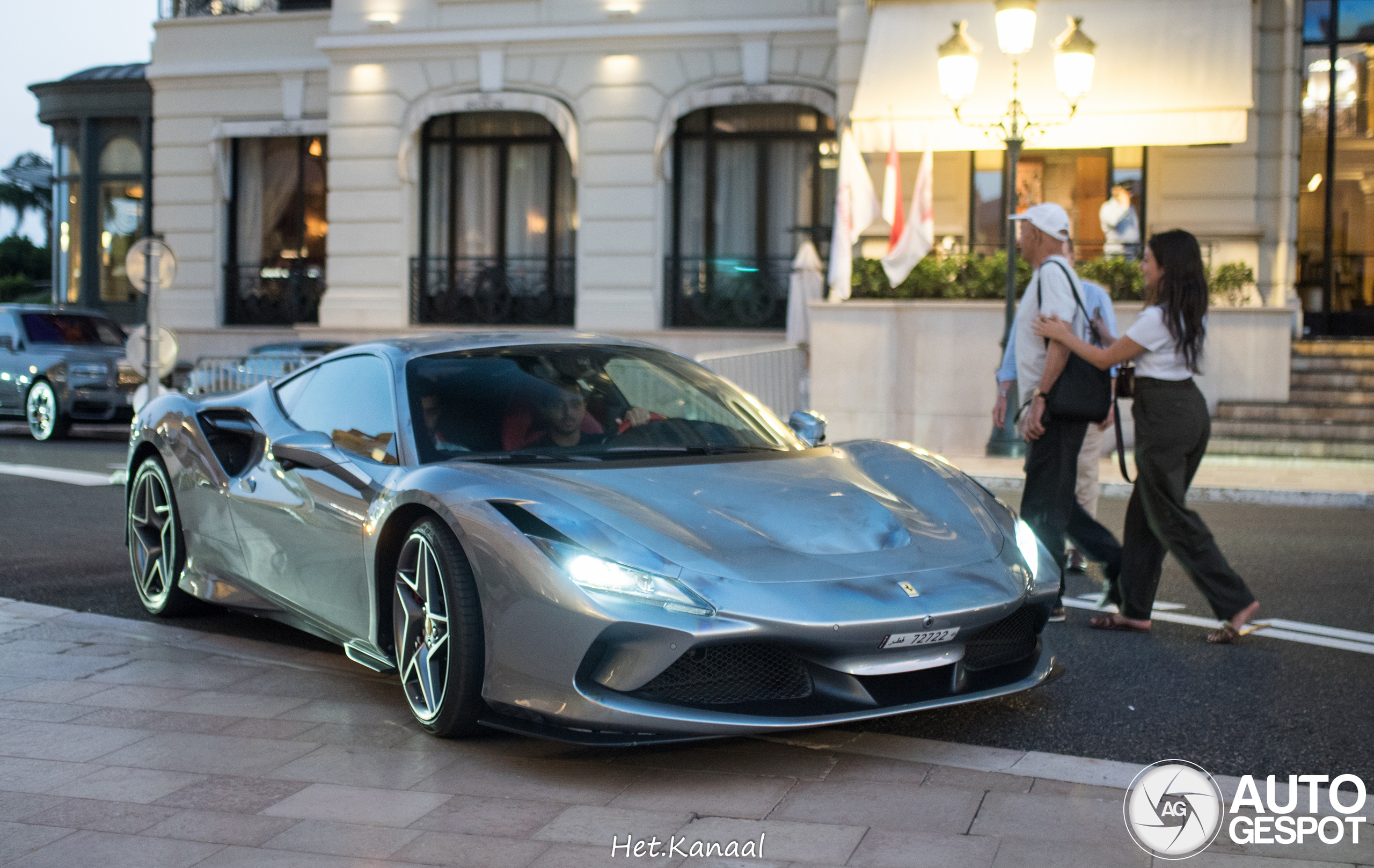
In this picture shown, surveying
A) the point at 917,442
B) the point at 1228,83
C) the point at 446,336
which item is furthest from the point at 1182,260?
the point at 1228,83

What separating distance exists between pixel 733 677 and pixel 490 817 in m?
0.73

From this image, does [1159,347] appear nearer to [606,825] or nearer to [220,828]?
[606,825]

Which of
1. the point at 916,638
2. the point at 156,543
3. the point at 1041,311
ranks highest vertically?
the point at 1041,311

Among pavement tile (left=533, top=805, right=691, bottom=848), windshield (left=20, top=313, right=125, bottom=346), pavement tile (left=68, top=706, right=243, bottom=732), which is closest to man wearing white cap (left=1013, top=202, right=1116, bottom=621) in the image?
pavement tile (left=533, top=805, right=691, bottom=848)

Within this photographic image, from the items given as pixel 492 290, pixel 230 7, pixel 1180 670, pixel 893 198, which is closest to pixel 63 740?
pixel 1180 670

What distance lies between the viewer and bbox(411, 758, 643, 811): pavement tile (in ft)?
12.6

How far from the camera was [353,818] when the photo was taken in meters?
3.68

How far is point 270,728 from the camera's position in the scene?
4586 millimetres

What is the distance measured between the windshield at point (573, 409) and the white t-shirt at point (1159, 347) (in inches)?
Result: 62.5

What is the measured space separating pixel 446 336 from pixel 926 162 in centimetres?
1223

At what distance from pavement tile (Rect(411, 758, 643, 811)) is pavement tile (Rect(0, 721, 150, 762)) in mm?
1105

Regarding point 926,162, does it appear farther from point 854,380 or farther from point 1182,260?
point 1182,260

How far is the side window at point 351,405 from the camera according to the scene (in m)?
4.96

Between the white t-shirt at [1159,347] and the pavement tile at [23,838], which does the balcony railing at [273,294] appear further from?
the pavement tile at [23,838]
